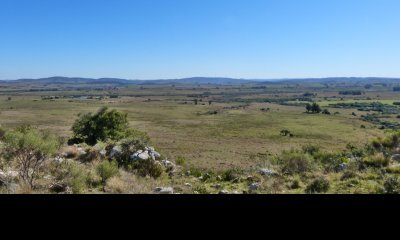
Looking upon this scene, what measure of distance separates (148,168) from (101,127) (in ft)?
47.8

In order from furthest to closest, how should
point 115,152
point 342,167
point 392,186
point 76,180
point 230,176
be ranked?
point 115,152, point 230,176, point 342,167, point 76,180, point 392,186

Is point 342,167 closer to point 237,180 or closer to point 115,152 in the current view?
point 237,180

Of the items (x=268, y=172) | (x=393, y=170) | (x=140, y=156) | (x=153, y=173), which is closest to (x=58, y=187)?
(x=153, y=173)

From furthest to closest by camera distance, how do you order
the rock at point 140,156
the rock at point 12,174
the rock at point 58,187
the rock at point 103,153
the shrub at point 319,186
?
the rock at point 103,153, the rock at point 140,156, the rock at point 12,174, the shrub at point 319,186, the rock at point 58,187

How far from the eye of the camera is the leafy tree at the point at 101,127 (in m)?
29.9

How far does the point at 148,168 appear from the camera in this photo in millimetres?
16938

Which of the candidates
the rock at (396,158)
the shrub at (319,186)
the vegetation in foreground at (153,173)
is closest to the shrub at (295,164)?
the vegetation in foreground at (153,173)

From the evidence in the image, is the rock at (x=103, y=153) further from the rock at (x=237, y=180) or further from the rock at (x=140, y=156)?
the rock at (x=237, y=180)

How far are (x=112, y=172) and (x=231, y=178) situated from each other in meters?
4.79
